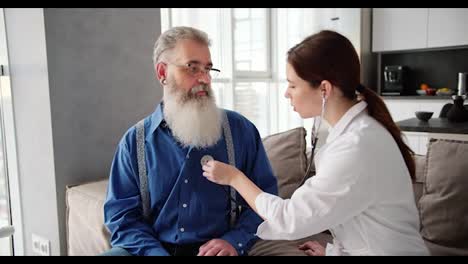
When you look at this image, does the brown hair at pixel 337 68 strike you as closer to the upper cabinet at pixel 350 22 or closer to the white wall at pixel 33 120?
the white wall at pixel 33 120

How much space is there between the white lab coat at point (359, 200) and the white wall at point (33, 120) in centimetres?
130

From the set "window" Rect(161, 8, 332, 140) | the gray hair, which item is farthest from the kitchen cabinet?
the gray hair

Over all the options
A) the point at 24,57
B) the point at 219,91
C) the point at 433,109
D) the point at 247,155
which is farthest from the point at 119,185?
the point at 433,109

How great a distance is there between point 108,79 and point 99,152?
1.27 ft

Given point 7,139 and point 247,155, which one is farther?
point 7,139

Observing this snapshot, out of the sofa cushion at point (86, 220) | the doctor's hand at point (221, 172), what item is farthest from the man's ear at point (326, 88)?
the sofa cushion at point (86, 220)

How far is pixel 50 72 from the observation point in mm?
1759

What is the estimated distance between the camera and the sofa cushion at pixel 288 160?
71.7 inches

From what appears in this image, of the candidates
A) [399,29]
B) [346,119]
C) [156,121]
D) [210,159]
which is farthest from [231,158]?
[399,29]

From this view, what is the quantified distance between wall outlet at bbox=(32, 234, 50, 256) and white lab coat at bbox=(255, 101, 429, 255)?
142cm

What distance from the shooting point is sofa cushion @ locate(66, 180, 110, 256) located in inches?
63.8

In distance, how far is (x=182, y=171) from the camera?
1368mm

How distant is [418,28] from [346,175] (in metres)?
3.71

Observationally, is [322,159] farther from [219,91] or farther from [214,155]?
[219,91]
